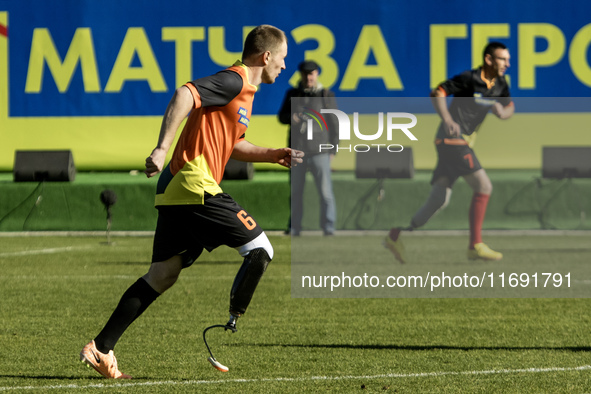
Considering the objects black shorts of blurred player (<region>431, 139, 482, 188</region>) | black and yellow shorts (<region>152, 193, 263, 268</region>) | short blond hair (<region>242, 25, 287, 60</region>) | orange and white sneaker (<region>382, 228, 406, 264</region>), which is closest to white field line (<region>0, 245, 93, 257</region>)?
orange and white sneaker (<region>382, 228, 406, 264</region>)

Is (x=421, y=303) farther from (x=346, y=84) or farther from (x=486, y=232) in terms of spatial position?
(x=346, y=84)

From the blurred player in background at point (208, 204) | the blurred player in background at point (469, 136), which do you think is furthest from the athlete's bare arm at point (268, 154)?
the blurred player in background at point (469, 136)

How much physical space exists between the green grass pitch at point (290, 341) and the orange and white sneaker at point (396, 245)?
163 centimetres

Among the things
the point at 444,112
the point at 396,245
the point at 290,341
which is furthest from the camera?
the point at 396,245

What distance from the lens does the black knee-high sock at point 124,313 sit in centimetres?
533

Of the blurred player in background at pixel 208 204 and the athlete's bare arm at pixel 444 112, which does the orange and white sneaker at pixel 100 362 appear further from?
the athlete's bare arm at pixel 444 112

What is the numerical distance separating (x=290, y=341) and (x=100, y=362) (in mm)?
1588

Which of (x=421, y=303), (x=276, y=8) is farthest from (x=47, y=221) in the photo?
(x=421, y=303)

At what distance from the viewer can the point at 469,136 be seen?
11.2 m

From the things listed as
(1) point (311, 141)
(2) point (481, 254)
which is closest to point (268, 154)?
(2) point (481, 254)

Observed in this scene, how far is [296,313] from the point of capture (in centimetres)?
791

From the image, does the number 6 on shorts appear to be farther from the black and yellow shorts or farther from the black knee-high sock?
the black knee-high sock

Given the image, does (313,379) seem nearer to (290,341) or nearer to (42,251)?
(290,341)

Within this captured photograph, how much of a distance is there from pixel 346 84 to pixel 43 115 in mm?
4637
